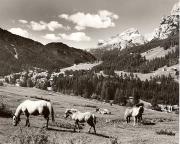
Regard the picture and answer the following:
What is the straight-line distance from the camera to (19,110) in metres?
33.3

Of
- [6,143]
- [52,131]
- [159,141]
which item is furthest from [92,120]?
[6,143]

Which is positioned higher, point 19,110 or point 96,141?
point 19,110

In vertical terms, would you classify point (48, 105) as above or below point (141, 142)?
above

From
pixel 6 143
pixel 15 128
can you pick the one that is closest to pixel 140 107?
pixel 15 128

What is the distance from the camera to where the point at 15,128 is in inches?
1192

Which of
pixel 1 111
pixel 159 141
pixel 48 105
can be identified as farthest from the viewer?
pixel 1 111

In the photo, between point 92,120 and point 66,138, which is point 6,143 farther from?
point 92,120

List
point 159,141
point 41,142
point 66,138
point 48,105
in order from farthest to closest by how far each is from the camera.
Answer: point 48,105, point 159,141, point 66,138, point 41,142

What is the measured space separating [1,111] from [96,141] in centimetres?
1869

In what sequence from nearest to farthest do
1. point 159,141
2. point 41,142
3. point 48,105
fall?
point 41,142 < point 159,141 < point 48,105

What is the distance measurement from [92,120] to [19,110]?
8.08 meters

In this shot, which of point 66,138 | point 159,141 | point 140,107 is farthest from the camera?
point 140,107

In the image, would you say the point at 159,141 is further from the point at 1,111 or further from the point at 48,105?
the point at 1,111

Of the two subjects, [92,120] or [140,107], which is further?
[140,107]
